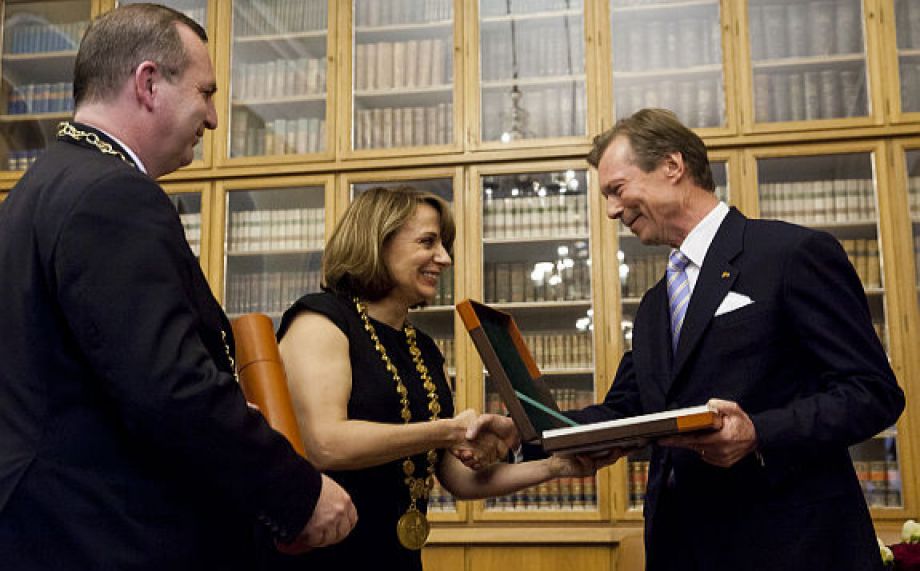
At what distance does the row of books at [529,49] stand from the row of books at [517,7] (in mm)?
65

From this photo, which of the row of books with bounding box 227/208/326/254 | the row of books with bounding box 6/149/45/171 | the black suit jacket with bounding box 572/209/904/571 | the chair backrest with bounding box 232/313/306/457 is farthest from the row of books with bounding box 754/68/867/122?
the row of books with bounding box 6/149/45/171

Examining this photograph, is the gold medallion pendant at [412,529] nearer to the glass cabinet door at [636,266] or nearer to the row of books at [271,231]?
the glass cabinet door at [636,266]

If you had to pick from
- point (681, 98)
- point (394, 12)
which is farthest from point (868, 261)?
point (394, 12)

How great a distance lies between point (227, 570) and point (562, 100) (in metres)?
3.58

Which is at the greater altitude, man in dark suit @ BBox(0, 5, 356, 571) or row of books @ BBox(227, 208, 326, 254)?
row of books @ BBox(227, 208, 326, 254)

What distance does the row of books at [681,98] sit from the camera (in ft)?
14.6

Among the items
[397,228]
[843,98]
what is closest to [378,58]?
[843,98]

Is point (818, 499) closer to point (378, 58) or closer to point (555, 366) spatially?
point (555, 366)

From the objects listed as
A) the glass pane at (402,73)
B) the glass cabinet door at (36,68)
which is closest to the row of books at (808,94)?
the glass pane at (402,73)

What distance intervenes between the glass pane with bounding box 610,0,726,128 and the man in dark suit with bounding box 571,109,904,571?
266cm

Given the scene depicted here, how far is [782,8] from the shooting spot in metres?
4.52

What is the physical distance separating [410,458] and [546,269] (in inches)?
95.0

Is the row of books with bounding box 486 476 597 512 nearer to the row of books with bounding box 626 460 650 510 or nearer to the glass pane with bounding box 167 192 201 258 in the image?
the row of books with bounding box 626 460 650 510

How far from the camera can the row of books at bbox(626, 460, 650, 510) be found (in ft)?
13.6
